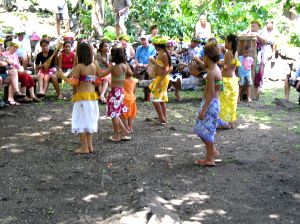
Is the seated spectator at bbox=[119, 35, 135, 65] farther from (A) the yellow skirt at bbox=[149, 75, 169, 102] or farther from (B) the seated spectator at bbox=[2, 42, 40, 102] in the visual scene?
(A) the yellow skirt at bbox=[149, 75, 169, 102]

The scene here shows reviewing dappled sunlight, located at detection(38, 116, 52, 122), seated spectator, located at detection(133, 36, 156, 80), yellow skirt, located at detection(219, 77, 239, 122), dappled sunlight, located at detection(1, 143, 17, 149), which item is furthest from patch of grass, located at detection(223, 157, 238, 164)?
seated spectator, located at detection(133, 36, 156, 80)

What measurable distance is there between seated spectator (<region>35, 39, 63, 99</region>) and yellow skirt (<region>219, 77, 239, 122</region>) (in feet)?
13.7

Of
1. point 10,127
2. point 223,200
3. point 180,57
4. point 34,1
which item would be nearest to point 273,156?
point 223,200

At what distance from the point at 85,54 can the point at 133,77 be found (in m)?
2.94

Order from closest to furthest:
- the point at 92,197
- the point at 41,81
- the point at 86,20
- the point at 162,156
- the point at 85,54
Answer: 1. the point at 92,197
2. the point at 85,54
3. the point at 162,156
4. the point at 41,81
5. the point at 86,20

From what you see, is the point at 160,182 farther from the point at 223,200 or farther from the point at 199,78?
the point at 199,78

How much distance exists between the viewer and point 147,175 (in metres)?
5.83

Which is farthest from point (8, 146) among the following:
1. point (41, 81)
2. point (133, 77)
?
point (41, 81)

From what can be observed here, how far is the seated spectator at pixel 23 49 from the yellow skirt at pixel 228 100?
5.33 metres

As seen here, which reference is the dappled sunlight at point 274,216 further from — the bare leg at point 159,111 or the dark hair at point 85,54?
the bare leg at point 159,111

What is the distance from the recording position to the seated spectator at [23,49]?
11.5 metres

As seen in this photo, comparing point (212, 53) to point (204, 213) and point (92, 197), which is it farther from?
point (92, 197)

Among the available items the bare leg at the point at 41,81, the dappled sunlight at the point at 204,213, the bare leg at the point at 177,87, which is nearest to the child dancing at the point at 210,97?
the dappled sunlight at the point at 204,213

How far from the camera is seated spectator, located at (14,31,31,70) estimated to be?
1154 cm
